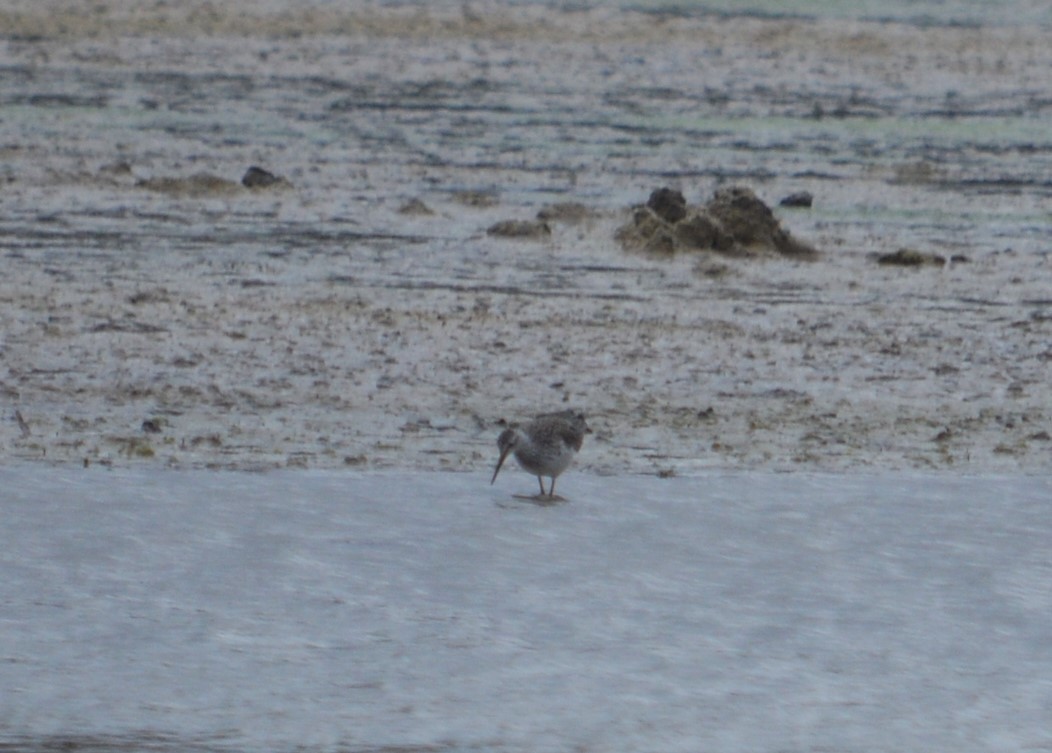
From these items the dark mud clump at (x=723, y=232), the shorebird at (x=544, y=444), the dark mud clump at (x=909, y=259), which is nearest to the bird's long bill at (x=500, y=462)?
the shorebird at (x=544, y=444)

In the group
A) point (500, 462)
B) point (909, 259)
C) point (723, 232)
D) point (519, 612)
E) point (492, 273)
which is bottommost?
point (519, 612)

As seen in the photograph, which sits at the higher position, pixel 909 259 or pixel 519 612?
pixel 909 259

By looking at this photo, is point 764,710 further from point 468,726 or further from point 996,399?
point 996,399

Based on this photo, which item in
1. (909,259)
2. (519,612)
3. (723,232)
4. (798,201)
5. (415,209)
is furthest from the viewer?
(798,201)

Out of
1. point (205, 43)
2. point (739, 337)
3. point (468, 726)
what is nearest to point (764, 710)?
point (468, 726)

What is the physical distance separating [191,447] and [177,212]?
20.7ft

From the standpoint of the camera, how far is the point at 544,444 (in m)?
7.07

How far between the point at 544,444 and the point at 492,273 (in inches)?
195

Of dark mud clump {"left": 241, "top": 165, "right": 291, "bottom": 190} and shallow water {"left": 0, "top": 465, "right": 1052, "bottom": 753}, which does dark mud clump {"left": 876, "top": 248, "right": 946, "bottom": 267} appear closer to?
dark mud clump {"left": 241, "top": 165, "right": 291, "bottom": 190}

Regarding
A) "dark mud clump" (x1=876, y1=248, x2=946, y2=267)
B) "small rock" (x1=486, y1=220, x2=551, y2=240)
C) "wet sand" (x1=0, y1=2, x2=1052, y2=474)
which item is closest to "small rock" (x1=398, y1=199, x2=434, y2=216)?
"wet sand" (x1=0, y1=2, x2=1052, y2=474)

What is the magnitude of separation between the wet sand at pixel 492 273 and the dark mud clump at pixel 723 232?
0.57ft

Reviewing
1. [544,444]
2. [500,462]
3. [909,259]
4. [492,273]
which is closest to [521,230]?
[492,273]

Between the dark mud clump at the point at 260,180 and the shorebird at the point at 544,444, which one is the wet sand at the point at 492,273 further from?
the shorebird at the point at 544,444

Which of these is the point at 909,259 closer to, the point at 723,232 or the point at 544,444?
the point at 723,232
